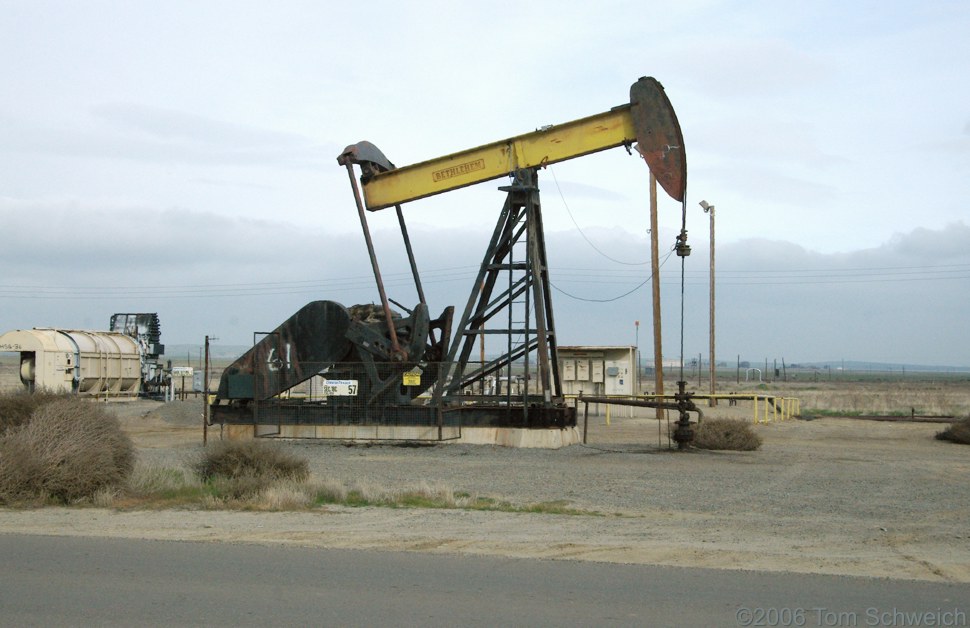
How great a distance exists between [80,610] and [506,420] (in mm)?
13691

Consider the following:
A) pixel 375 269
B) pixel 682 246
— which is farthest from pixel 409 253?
pixel 682 246

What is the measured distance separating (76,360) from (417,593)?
101ft

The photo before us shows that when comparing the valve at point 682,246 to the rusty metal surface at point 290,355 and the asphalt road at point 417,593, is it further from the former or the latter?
the asphalt road at point 417,593

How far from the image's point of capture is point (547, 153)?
767 inches

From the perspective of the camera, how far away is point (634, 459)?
57.4ft

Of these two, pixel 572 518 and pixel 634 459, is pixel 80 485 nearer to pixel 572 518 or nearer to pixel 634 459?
pixel 572 518

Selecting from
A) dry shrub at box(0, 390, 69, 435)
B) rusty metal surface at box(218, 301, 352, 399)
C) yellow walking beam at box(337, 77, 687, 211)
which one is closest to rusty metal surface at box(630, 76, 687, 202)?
yellow walking beam at box(337, 77, 687, 211)

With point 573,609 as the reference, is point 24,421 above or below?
above

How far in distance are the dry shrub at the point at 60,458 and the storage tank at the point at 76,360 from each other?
2144cm

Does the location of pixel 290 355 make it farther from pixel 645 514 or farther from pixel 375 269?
pixel 645 514

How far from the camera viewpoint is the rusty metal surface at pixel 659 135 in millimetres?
18188

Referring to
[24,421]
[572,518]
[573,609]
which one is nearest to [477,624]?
[573,609]

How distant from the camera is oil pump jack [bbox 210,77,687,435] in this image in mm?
19562

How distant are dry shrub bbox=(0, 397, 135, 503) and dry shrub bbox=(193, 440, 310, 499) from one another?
1345mm
